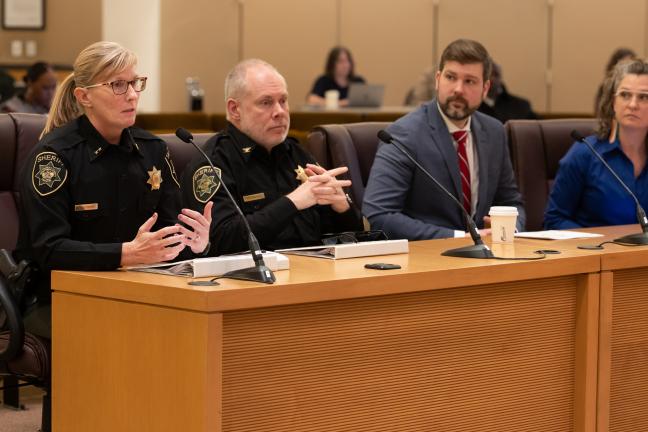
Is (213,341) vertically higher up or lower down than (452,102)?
lower down

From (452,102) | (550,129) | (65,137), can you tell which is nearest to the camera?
(65,137)

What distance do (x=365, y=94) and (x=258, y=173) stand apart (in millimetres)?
5858

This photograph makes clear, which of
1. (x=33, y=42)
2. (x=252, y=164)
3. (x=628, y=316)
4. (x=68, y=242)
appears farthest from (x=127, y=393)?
(x=33, y=42)

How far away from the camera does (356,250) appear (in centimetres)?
287

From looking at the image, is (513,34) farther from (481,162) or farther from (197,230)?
(197,230)

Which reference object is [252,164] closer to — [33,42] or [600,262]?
[600,262]

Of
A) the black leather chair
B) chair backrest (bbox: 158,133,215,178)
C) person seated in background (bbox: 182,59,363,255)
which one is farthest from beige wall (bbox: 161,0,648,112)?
the black leather chair

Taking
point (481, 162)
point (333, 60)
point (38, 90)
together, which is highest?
point (333, 60)

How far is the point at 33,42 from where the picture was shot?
10336 millimetres

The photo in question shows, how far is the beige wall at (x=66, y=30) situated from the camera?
10375mm

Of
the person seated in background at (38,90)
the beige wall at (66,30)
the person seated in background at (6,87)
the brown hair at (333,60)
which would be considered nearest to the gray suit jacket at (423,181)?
the person seated in background at (38,90)

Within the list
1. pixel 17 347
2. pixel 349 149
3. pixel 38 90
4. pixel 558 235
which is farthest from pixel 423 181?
pixel 38 90

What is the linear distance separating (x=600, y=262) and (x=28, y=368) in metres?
1.49

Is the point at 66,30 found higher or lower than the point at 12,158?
higher
